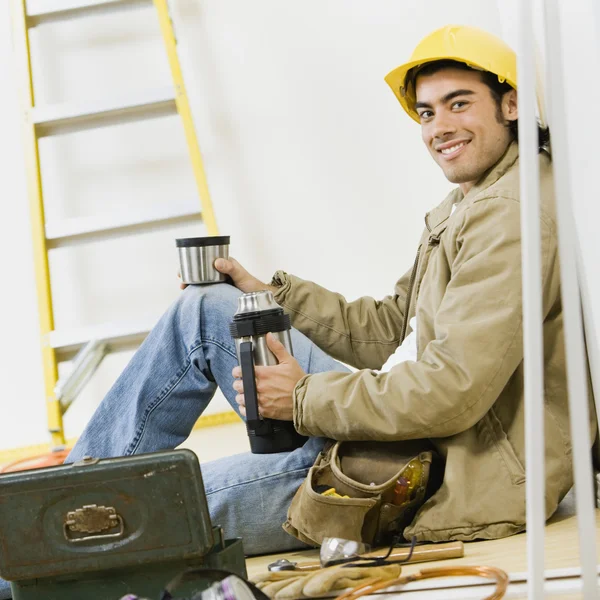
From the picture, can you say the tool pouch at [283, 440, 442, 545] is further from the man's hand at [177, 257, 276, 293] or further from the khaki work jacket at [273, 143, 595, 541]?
the man's hand at [177, 257, 276, 293]

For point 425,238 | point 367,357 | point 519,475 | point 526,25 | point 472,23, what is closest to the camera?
point 526,25

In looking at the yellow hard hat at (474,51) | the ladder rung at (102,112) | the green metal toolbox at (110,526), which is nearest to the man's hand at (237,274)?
the yellow hard hat at (474,51)

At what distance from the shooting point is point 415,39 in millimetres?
3314

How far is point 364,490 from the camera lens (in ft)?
Result: 4.85

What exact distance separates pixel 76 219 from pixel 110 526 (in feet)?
6.61

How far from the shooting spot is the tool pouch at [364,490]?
148 centimetres

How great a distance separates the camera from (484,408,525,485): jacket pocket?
56.9 inches

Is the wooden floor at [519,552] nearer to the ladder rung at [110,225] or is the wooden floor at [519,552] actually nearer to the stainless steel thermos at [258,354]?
the stainless steel thermos at [258,354]

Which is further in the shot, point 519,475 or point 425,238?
point 425,238

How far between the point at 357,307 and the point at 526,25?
4.19 feet

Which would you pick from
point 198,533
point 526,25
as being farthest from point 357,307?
point 526,25

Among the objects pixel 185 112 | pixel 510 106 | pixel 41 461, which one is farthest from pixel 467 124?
pixel 185 112

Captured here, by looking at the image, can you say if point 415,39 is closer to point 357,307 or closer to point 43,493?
point 357,307

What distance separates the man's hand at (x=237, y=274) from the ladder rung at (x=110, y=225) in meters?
1.22
